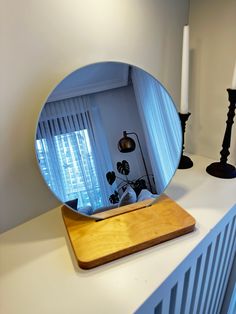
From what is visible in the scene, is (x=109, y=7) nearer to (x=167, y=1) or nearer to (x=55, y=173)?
(x=167, y=1)

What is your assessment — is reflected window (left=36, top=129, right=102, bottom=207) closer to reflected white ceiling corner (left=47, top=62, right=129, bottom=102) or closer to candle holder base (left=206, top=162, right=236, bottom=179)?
reflected white ceiling corner (left=47, top=62, right=129, bottom=102)

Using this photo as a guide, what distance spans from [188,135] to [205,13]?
460mm

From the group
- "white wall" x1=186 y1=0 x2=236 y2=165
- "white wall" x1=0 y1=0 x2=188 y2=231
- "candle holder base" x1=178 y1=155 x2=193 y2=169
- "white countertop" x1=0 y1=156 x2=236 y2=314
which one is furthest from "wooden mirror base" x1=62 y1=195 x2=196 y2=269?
"white wall" x1=186 y1=0 x2=236 y2=165

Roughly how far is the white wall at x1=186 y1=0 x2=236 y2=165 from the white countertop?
372mm

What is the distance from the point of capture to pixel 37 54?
0.59m

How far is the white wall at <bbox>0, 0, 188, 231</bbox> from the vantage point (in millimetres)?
552

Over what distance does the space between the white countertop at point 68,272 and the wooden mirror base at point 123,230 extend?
0.02 m

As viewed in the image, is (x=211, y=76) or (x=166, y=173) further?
(x=211, y=76)

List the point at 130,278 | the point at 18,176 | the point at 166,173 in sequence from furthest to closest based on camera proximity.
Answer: the point at 166,173 < the point at 18,176 < the point at 130,278

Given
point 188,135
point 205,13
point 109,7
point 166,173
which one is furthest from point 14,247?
point 205,13

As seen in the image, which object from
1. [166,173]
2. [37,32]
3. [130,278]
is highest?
[37,32]

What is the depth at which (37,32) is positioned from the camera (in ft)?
1.87

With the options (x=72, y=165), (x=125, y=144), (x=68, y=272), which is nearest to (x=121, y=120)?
(x=125, y=144)

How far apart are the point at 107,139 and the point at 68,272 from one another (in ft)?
1.08
